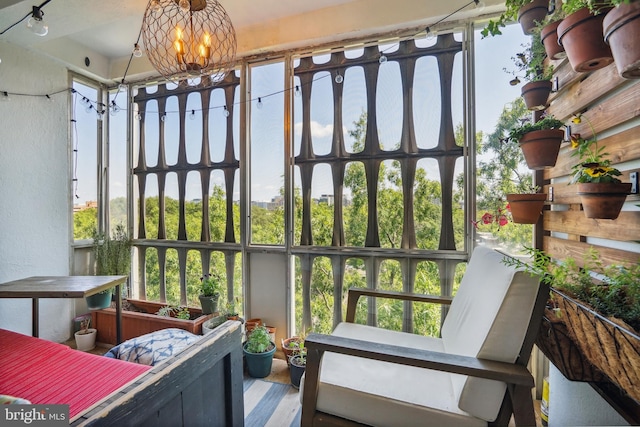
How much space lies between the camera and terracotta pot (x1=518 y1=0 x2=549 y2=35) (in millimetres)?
1345

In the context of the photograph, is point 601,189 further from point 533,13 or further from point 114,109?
point 114,109

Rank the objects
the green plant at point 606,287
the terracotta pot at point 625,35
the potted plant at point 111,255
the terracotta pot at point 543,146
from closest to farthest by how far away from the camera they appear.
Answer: the terracotta pot at point 625,35
the green plant at point 606,287
the terracotta pot at point 543,146
the potted plant at point 111,255

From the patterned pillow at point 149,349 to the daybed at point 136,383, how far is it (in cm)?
49

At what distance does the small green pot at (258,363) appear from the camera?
83.3 inches

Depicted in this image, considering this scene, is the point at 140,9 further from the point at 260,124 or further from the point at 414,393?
the point at 414,393

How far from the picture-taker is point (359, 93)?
2229 mm

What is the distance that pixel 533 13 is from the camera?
1.36 m

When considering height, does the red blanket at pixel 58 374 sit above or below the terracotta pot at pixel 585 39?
below

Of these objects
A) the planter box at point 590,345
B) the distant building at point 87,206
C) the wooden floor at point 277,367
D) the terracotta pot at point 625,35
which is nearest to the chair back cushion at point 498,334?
the planter box at point 590,345

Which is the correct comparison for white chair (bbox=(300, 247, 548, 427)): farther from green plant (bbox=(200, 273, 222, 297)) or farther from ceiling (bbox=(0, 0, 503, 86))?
ceiling (bbox=(0, 0, 503, 86))

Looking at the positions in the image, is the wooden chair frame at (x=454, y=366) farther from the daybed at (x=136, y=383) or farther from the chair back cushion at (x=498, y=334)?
the daybed at (x=136, y=383)

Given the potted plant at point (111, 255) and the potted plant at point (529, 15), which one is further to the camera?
the potted plant at point (111, 255)

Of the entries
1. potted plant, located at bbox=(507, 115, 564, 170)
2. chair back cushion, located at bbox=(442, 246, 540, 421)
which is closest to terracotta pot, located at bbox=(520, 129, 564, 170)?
potted plant, located at bbox=(507, 115, 564, 170)

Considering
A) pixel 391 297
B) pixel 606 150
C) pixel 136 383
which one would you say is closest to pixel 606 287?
pixel 606 150
